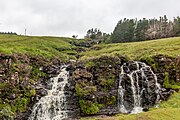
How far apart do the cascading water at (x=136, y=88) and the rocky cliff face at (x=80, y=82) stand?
0.33m

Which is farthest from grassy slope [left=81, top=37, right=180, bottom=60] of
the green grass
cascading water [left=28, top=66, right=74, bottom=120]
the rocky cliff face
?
cascading water [left=28, top=66, right=74, bottom=120]

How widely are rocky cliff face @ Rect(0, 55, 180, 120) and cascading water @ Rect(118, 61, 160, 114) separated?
0.33 meters

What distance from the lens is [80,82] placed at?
4419 centimetres

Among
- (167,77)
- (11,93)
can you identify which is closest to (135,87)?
(167,77)

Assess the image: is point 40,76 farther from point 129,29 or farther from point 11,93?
point 129,29

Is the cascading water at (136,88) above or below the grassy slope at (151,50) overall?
below

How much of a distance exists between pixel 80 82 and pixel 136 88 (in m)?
9.30

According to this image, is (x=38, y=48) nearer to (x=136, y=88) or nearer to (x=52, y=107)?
(x=52, y=107)

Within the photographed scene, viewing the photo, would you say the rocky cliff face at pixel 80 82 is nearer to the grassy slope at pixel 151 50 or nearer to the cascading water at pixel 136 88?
the cascading water at pixel 136 88

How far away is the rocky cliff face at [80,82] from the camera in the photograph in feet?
133

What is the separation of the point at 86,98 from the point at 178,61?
19122 mm

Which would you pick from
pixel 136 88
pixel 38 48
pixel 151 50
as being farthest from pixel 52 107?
pixel 38 48

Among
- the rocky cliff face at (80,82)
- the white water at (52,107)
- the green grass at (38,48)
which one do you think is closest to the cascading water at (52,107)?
the white water at (52,107)

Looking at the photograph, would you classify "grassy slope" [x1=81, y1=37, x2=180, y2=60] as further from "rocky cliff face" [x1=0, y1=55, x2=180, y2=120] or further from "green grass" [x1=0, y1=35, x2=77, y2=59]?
"green grass" [x1=0, y1=35, x2=77, y2=59]
